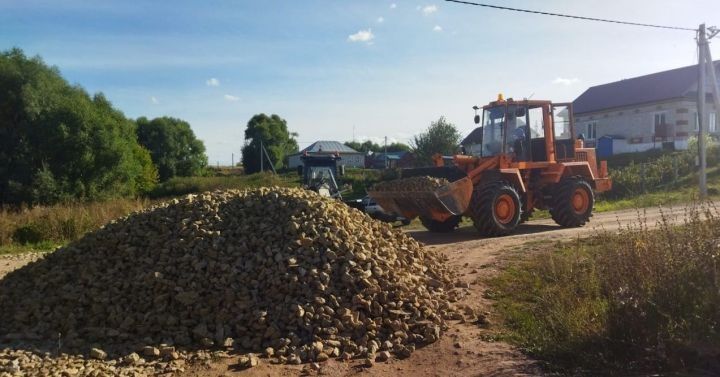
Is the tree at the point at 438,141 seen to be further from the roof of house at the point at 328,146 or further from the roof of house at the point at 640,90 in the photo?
the roof of house at the point at 328,146

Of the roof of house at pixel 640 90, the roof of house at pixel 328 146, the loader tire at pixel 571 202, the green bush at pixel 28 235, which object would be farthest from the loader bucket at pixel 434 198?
the roof of house at pixel 328 146

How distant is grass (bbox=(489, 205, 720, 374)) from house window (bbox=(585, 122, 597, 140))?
34849mm

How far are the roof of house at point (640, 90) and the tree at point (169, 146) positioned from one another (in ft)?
111

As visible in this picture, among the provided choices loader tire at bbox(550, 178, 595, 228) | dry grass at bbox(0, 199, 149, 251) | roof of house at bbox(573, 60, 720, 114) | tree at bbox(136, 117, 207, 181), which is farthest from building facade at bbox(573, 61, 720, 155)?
tree at bbox(136, 117, 207, 181)

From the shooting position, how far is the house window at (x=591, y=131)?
3816 cm

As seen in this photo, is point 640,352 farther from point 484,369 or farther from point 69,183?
point 69,183

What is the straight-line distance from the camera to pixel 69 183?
2822 centimetres

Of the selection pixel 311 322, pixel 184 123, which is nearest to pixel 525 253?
pixel 311 322

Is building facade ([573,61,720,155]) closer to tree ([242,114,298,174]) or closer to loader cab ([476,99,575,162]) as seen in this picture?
loader cab ([476,99,575,162])

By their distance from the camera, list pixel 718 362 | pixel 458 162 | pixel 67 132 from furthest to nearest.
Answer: pixel 67 132 < pixel 458 162 < pixel 718 362

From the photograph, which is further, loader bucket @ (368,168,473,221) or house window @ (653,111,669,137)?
house window @ (653,111,669,137)

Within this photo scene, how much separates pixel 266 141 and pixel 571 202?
49.6 m

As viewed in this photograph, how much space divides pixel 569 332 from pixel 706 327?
1.11 m

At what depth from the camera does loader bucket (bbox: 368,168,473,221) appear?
1081 cm
